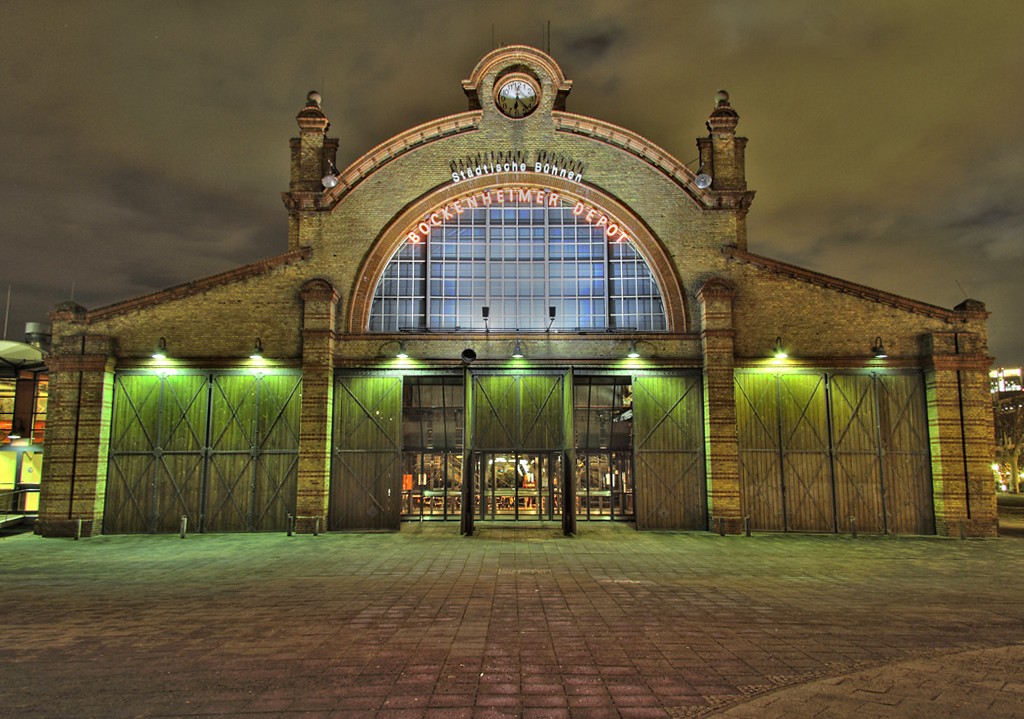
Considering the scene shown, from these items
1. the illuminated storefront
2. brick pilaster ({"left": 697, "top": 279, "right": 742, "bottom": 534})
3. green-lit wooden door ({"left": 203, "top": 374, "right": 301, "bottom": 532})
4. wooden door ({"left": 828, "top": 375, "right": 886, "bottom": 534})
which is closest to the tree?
wooden door ({"left": 828, "top": 375, "right": 886, "bottom": 534})

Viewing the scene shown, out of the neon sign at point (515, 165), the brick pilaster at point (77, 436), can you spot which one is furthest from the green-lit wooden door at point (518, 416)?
the brick pilaster at point (77, 436)

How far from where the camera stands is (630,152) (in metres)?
21.5

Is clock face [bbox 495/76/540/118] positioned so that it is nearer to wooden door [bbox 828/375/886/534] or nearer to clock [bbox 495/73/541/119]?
clock [bbox 495/73/541/119]

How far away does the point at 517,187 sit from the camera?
21.6m

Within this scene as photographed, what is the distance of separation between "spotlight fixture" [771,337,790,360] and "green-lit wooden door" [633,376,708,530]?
2.50 metres

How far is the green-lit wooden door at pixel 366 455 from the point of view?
1977 cm

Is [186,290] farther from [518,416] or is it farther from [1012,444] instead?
[1012,444]

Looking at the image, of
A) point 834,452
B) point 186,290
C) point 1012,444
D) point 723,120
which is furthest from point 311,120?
point 1012,444

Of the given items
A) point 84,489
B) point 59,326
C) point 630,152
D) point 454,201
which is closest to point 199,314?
point 59,326

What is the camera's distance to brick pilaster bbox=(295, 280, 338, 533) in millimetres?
19234

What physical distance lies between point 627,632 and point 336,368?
14.2m

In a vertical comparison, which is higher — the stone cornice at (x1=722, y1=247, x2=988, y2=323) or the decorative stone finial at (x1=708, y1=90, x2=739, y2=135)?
the decorative stone finial at (x1=708, y1=90, x2=739, y2=135)

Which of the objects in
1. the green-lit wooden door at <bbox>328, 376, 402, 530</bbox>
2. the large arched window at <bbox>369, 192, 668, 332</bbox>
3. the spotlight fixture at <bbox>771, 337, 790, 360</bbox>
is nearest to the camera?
the spotlight fixture at <bbox>771, 337, 790, 360</bbox>

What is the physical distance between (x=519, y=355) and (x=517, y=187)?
5.98 metres
